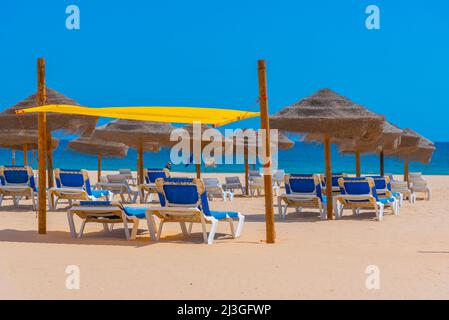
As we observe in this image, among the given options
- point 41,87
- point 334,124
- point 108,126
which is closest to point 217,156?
point 108,126

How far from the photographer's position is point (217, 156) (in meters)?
19.4

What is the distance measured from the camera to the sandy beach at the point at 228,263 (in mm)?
4512

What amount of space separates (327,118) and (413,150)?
9.72 m

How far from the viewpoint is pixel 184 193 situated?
286 inches

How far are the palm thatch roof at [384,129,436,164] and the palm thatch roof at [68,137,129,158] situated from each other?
8.00 metres

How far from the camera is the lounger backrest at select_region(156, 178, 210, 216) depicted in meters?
7.20

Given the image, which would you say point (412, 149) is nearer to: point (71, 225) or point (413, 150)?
point (413, 150)

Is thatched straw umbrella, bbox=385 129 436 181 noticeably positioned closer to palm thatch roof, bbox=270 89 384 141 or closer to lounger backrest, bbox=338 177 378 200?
palm thatch roof, bbox=270 89 384 141

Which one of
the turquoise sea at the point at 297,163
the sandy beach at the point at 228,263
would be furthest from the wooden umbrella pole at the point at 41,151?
the turquoise sea at the point at 297,163

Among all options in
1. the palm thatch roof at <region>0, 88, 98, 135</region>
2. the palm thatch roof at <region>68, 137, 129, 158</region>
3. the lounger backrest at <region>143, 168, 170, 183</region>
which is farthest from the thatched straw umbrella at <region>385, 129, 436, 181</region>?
the palm thatch roof at <region>0, 88, 98, 135</region>

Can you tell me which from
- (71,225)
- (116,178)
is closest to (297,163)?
(116,178)

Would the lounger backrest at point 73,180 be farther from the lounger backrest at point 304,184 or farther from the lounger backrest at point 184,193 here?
the lounger backrest at point 184,193

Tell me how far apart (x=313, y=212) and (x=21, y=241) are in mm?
6071
